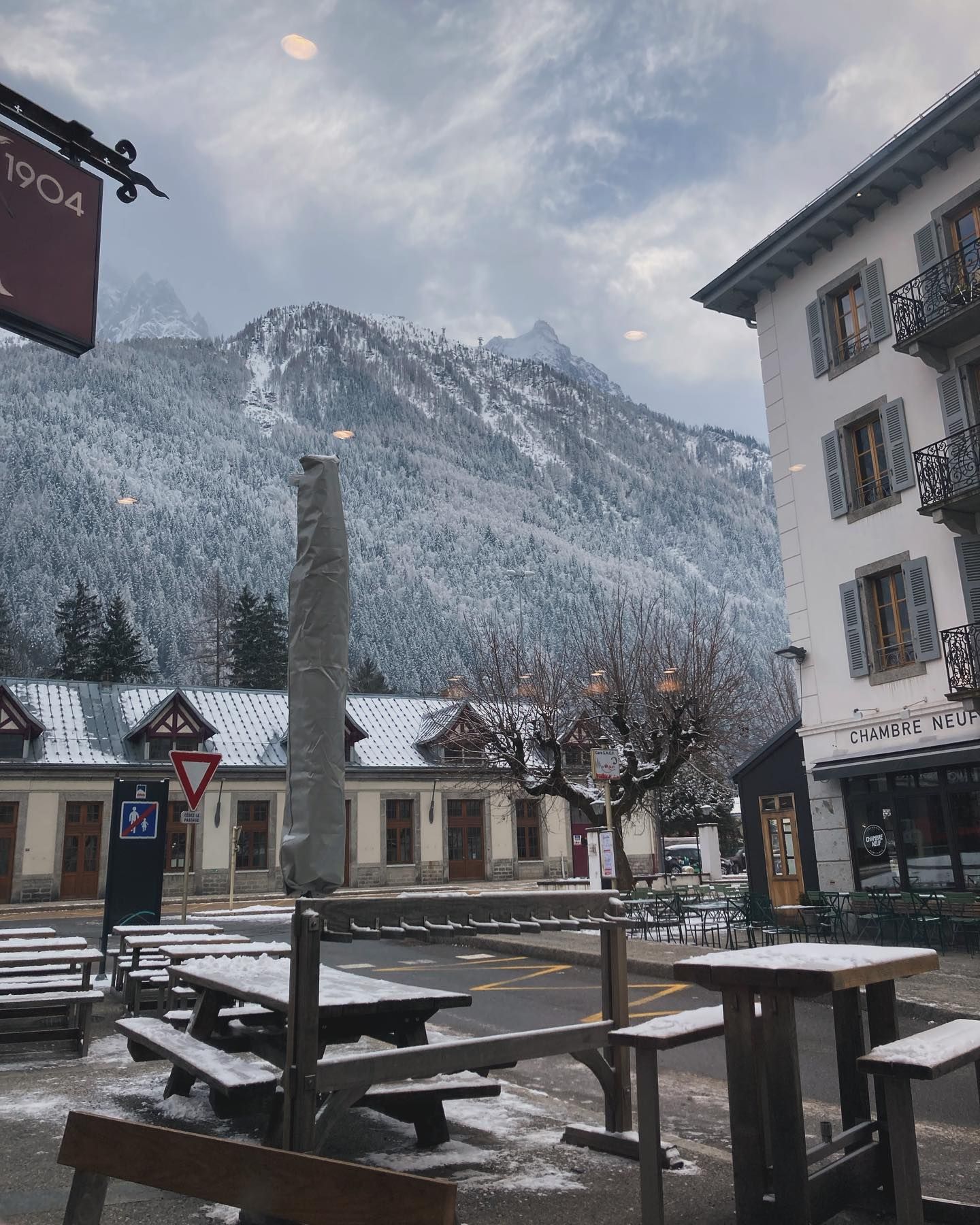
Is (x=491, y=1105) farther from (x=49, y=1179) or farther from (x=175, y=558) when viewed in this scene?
(x=175, y=558)

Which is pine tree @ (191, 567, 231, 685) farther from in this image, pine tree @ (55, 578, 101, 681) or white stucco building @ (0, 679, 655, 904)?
white stucco building @ (0, 679, 655, 904)

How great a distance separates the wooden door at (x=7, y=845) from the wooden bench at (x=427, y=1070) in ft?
102

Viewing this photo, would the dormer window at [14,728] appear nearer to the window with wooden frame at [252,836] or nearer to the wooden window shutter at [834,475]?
the window with wooden frame at [252,836]

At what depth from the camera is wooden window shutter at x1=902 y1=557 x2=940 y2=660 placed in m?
15.8

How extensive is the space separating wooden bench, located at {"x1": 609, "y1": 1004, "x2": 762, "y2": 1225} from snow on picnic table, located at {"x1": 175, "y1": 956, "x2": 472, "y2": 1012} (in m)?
1.14

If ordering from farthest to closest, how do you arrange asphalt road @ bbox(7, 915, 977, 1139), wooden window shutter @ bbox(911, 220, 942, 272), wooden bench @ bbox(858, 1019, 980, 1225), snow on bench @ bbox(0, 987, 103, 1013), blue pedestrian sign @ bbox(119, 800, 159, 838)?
1. wooden window shutter @ bbox(911, 220, 942, 272)
2. blue pedestrian sign @ bbox(119, 800, 159, 838)
3. snow on bench @ bbox(0, 987, 103, 1013)
4. asphalt road @ bbox(7, 915, 977, 1139)
5. wooden bench @ bbox(858, 1019, 980, 1225)

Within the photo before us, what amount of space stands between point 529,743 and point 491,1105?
69.9 ft

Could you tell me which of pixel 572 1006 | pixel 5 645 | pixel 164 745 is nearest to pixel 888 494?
pixel 572 1006

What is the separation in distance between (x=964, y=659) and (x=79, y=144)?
1418 cm

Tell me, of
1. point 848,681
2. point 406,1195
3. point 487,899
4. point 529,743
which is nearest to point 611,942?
Answer: point 487,899

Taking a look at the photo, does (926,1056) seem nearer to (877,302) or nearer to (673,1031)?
(673,1031)

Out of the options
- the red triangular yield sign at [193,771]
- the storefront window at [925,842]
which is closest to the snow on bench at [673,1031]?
the red triangular yield sign at [193,771]

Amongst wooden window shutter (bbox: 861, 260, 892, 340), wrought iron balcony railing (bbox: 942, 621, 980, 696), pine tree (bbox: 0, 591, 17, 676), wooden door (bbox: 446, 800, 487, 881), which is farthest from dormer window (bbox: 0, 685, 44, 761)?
pine tree (bbox: 0, 591, 17, 676)

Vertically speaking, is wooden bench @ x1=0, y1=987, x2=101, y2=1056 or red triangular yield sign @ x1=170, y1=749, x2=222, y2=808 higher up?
red triangular yield sign @ x1=170, y1=749, x2=222, y2=808
